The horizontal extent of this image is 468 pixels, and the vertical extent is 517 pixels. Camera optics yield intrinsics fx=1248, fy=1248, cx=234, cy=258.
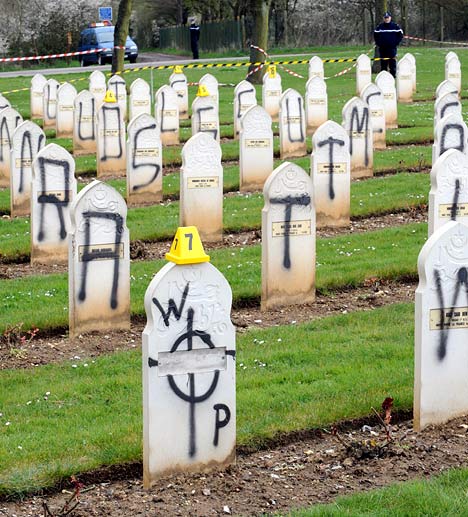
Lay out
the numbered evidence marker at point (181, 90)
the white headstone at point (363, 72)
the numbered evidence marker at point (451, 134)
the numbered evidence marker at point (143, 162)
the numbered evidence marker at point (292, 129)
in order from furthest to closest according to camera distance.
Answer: the white headstone at point (363, 72) → the numbered evidence marker at point (181, 90) → the numbered evidence marker at point (292, 129) → the numbered evidence marker at point (143, 162) → the numbered evidence marker at point (451, 134)

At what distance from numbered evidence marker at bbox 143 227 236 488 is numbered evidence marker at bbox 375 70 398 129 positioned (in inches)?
671

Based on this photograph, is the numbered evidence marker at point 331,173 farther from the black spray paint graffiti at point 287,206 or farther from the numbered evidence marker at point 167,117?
the numbered evidence marker at point 167,117

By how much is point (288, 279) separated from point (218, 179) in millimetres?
3197

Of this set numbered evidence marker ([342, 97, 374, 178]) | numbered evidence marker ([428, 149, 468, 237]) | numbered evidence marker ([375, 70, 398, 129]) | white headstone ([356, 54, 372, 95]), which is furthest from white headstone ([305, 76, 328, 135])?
numbered evidence marker ([428, 149, 468, 237])

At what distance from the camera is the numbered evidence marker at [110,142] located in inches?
750

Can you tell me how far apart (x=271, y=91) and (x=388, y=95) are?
10.7 feet

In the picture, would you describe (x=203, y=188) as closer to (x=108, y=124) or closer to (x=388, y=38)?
(x=108, y=124)

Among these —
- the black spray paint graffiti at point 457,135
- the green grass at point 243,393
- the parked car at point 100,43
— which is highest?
the parked car at point 100,43

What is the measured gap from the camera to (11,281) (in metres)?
12.3

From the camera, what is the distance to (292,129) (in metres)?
20.5

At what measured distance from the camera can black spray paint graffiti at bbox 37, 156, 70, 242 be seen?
41.6 feet

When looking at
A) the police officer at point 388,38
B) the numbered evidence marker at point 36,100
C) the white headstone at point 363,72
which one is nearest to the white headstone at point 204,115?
the numbered evidence marker at point 36,100

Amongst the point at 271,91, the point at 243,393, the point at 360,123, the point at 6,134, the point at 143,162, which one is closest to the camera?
the point at 243,393

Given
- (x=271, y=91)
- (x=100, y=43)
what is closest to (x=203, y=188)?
(x=271, y=91)
